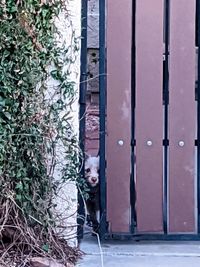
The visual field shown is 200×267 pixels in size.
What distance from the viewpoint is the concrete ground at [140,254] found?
415cm

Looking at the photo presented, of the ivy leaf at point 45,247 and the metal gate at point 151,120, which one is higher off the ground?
the metal gate at point 151,120

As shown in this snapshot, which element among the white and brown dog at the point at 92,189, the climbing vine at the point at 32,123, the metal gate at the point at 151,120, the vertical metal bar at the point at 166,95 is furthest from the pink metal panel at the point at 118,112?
the climbing vine at the point at 32,123

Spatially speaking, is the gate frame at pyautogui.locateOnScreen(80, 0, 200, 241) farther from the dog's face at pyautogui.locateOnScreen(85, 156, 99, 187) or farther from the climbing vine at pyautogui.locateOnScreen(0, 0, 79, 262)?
the climbing vine at pyautogui.locateOnScreen(0, 0, 79, 262)

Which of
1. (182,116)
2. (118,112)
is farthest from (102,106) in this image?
(182,116)

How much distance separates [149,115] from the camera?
4535 millimetres

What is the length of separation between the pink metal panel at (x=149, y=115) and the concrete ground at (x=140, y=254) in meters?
0.15

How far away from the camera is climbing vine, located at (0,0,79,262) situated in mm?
3920

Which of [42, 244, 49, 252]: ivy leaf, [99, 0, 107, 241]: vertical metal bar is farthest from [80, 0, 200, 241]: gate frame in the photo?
[42, 244, 49, 252]: ivy leaf

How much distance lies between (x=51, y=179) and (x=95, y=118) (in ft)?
3.68

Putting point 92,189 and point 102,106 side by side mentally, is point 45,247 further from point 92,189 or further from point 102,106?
point 102,106

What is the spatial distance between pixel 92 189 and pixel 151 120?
633mm

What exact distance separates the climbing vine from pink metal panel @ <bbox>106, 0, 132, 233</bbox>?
36 cm

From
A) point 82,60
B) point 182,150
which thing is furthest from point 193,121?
point 82,60

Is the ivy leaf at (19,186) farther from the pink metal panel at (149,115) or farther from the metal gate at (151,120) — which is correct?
the pink metal panel at (149,115)
